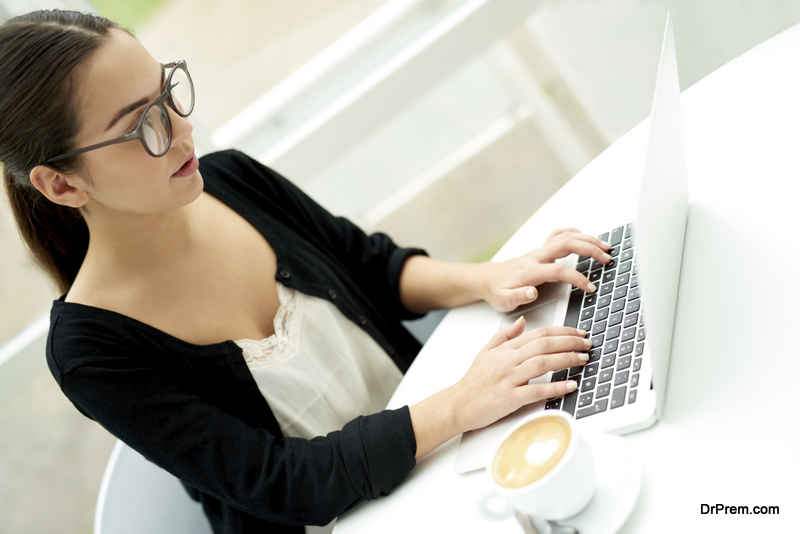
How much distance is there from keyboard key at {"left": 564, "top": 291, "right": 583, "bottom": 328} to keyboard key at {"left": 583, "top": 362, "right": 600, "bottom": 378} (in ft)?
0.27

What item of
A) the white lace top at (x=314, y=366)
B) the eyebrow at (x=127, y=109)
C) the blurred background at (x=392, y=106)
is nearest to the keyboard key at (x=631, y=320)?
the white lace top at (x=314, y=366)

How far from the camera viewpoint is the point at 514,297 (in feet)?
2.86

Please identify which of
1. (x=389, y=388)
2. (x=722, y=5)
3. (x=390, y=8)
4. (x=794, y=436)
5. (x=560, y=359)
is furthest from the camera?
(x=390, y=8)

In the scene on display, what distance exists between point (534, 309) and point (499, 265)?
0.34 feet

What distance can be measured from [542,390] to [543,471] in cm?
16

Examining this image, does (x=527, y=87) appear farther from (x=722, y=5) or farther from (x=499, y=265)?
(x=499, y=265)

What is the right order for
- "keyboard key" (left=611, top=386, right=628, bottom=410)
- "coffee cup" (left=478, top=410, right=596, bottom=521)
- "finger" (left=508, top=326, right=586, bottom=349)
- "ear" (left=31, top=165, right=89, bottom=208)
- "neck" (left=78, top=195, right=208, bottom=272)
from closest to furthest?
"coffee cup" (left=478, top=410, right=596, bottom=521), "keyboard key" (left=611, top=386, right=628, bottom=410), "finger" (left=508, top=326, right=586, bottom=349), "ear" (left=31, top=165, right=89, bottom=208), "neck" (left=78, top=195, right=208, bottom=272)

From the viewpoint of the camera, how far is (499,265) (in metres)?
0.95

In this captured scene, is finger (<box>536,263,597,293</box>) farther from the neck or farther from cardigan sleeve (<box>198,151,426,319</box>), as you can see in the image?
the neck

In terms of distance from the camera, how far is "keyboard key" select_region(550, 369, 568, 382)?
0.72 metres

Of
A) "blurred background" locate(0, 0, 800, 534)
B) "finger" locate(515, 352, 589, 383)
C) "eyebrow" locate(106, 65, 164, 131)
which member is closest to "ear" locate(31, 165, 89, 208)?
"eyebrow" locate(106, 65, 164, 131)

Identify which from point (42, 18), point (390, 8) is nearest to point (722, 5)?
point (390, 8)

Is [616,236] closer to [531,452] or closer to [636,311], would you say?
[636,311]

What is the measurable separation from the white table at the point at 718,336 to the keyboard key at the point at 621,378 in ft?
0.14
